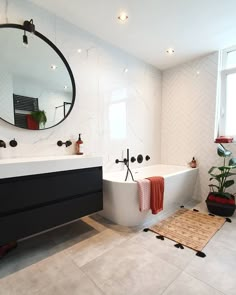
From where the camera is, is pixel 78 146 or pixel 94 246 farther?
pixel 78 146

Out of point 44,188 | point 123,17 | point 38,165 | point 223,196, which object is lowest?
point 223,196

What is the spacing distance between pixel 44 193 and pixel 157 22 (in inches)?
91.1

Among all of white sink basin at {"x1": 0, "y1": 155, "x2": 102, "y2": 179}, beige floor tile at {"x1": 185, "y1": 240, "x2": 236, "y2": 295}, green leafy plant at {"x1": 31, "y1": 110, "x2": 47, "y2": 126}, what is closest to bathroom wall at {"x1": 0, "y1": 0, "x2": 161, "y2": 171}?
green leafy plant at {"x1": 31, "y1": 110, "x2": 47, "y2": 126}

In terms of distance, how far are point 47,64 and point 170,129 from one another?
247 centimetres

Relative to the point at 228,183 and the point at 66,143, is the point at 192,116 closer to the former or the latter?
the point at 228,183

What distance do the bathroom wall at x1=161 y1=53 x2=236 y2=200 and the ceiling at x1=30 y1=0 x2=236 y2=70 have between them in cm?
39

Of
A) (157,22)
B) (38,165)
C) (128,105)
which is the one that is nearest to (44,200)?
(38,165)

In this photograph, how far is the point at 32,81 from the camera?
1.90m

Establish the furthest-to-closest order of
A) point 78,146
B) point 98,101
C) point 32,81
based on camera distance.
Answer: point 98,101 < point 78,146 < point 32,81

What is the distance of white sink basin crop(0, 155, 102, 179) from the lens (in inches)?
54.3

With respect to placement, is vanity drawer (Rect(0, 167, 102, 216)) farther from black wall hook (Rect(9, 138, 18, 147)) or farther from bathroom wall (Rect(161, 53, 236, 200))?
bathroom wall (Rect(161, 53, 236, 200))

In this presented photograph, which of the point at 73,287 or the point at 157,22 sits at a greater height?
the point at 157,22

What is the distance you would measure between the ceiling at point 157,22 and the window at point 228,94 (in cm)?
29

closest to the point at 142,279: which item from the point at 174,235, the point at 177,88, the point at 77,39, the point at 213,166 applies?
the point at 174,235
